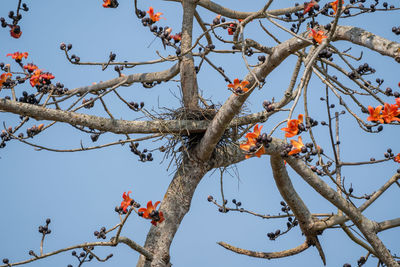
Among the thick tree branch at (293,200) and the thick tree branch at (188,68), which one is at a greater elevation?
the thick tree branch at (188,68)

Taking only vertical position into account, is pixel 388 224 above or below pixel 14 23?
below

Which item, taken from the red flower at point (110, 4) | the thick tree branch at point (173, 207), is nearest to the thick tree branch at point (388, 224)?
the thick tree branch at point (173, 207)

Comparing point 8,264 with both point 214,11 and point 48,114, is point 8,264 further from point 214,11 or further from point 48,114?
point 214,11

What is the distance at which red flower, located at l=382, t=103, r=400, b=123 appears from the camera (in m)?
2.83

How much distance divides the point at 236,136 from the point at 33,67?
5.35ft

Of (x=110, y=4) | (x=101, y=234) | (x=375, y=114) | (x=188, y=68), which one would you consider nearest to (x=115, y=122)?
(x=101, y=234)

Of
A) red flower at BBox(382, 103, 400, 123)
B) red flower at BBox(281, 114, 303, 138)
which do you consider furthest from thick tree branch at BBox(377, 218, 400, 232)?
red flower at BBox(281, 114, 303, 138)

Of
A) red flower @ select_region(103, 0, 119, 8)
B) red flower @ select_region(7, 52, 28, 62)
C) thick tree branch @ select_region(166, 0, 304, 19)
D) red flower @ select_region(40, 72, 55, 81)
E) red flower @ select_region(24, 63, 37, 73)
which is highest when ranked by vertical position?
thick tree branch @ select_region(166, 0, 304, 19)

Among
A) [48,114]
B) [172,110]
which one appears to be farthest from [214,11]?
[48,114]

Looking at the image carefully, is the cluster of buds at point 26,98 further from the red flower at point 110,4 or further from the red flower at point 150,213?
the red flower at point 110,4

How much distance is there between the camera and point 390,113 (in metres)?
2.84

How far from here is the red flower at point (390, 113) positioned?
2.83m

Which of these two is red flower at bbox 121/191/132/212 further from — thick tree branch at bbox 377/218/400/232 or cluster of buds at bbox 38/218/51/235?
thick tree branch at bbox 377/218/400/232

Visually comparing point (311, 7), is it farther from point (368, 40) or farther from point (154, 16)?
point (154, 16)
